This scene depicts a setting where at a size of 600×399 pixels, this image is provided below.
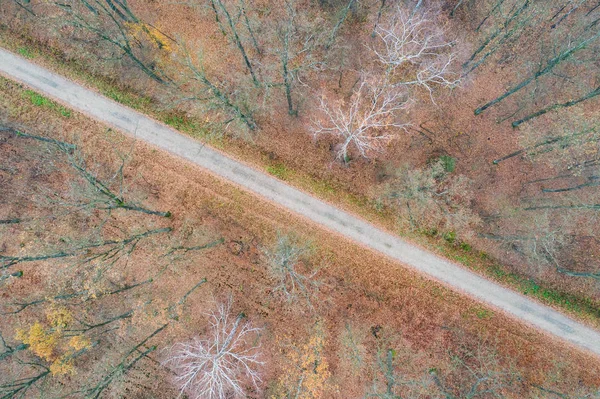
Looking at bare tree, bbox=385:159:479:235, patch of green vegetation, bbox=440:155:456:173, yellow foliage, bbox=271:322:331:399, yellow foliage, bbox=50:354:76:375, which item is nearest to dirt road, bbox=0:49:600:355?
bare tree, bbox=385:159:479:235

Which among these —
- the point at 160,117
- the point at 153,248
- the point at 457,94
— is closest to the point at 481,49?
the point at 457,94

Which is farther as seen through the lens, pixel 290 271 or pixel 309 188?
pixel 309 188

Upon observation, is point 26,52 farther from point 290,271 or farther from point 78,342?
point 290,271

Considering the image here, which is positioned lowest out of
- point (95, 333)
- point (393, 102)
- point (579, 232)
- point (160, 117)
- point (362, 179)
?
point (95, 333)

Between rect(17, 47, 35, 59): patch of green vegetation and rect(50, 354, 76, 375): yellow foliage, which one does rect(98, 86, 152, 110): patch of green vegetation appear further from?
rect(50, 354, 76, 375): yellow foliage

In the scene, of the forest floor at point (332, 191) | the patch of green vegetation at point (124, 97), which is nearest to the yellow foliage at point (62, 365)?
the forest floor at point (332, 191)

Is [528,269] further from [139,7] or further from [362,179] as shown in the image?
[139,7]

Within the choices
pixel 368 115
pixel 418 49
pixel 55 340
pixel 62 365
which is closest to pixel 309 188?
pixel 368 115
